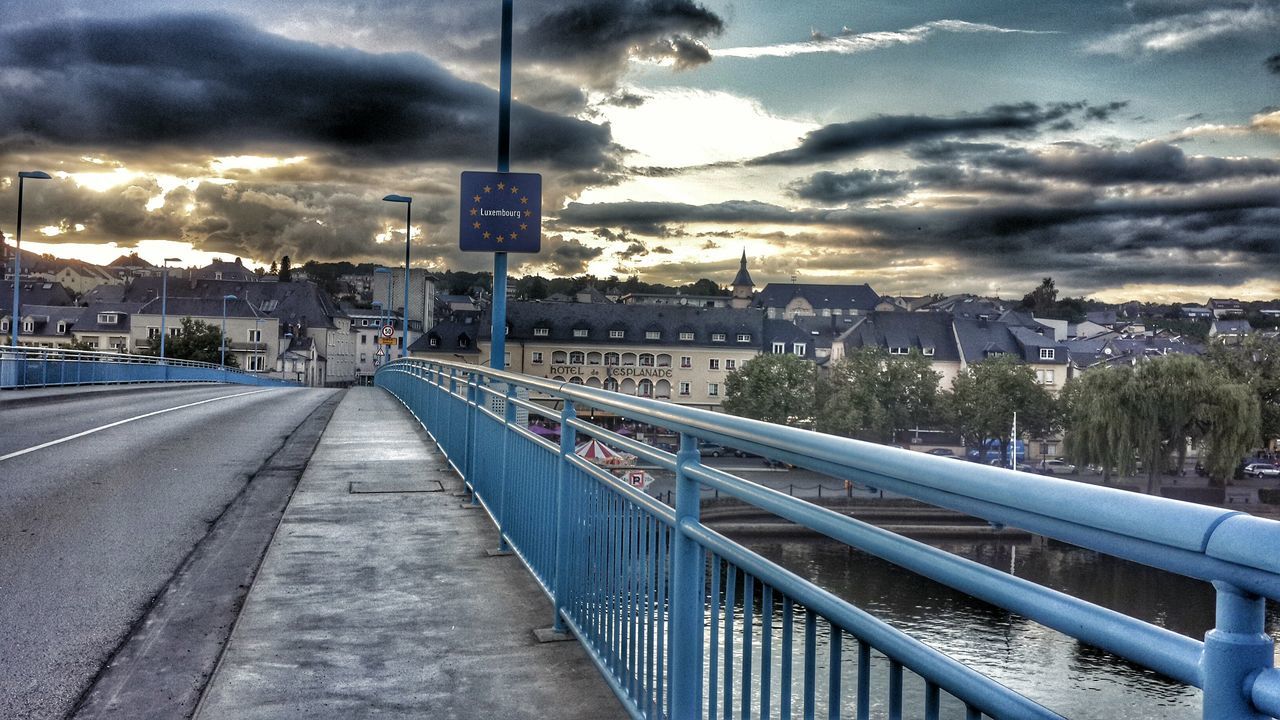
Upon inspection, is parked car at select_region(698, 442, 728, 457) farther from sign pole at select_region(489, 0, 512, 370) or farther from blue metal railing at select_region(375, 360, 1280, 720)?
sign pole at select_region(489, 0, 512, 370)

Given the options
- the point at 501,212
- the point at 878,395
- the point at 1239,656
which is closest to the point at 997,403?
the point at 878,395

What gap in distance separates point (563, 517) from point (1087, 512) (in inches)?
158

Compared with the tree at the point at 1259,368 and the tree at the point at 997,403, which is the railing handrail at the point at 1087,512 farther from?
the tree at the point at 997,403

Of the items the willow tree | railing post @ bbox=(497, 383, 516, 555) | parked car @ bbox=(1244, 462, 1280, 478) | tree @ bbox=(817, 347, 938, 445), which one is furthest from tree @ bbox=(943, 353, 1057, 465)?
railing post @ bbox=(497, 383, 516, 555)

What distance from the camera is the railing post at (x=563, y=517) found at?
16.8 feet

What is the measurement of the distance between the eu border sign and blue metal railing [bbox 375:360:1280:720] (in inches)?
438

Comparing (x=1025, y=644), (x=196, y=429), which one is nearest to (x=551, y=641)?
(x=1025, y=644)

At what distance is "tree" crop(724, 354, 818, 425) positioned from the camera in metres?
105

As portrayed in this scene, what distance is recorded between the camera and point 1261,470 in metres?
62.3

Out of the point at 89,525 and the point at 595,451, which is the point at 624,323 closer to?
the point at 89,525

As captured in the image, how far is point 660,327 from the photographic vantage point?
114 m

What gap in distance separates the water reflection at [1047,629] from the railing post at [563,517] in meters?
2.81

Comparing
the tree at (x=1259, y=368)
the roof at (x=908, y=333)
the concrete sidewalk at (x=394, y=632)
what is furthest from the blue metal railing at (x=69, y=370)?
the roof at (x=908, y=333)

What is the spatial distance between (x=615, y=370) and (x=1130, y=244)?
125248 millimetres
